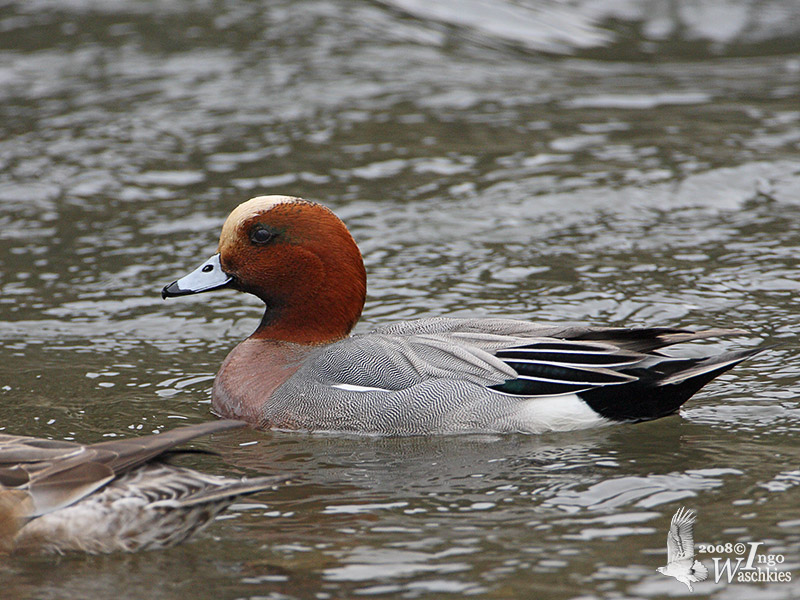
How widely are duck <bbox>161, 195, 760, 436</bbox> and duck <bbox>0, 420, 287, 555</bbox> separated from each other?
162cm

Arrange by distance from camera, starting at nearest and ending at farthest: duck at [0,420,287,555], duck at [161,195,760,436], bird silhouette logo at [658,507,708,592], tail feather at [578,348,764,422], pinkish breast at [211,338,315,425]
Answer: bird silhouette logo at [658,507,708,592] → duck at [0,420,287,555] → tail feather at [578,348,764,422] → duck at [161,195,760,436] → pinkish breast at [211,338,315,425]

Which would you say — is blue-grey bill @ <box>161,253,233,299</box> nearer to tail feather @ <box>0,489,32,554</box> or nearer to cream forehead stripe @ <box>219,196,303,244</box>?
cream forehead stripe @ <box>219,196,303,244</box>

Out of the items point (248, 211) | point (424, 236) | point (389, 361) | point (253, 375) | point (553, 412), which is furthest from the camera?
point (424, 236)

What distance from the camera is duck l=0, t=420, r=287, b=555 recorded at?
4730 millimetres

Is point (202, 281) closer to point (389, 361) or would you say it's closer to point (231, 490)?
point (389, 361)

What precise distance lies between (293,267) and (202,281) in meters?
0.54

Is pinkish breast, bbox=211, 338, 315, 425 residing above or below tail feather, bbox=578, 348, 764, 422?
below

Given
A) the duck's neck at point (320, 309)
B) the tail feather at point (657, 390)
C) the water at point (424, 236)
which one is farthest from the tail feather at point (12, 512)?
the tail feather at point (657, 390)

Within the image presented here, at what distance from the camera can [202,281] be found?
6.88 metres

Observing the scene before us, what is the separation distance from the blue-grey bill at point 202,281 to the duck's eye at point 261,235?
0.27 metres

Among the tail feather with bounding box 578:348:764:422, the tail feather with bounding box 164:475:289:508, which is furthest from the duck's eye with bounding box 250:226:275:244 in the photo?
the tail feather with bounding box 164:475:289:508

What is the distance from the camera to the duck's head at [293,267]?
683 centimetres

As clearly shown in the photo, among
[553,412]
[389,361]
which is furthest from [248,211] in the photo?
[553,412]

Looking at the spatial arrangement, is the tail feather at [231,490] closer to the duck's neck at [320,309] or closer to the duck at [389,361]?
the duck at [389,361]
